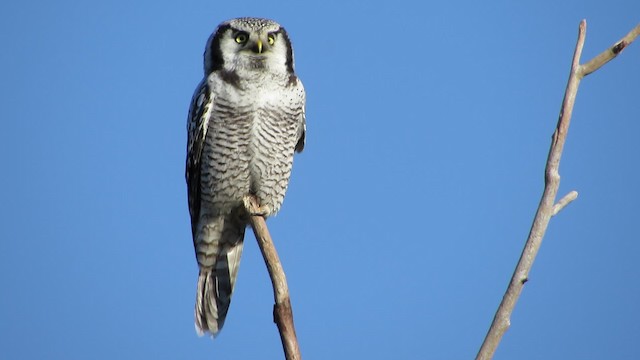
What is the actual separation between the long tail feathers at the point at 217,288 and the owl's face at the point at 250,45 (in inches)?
Result: 50.5

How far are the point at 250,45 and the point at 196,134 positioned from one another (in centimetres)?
Answer: 73

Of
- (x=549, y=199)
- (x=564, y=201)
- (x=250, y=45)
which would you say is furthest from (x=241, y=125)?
(x=549, y=199)

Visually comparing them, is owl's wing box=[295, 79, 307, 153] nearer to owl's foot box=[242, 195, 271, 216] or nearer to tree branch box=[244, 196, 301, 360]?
owl's foot box=[242, 195, 271, 216]

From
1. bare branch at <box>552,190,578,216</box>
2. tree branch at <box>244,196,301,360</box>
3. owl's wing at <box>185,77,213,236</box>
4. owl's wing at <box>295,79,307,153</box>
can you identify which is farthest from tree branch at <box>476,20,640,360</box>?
owl's wing at <box>185,77,213,236</box>

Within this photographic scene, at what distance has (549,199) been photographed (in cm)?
292

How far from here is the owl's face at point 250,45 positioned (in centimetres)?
567

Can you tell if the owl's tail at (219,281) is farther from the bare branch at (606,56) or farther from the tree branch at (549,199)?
the bare branch at (606,56)

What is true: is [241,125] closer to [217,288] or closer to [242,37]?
[242,37]

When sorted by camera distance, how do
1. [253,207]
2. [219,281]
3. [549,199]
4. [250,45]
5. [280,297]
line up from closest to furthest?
[549,199] → [280,297] → [250,45] → [253,207] → [219,281]

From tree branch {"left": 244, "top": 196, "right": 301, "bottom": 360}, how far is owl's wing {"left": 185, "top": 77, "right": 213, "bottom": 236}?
4.46ft

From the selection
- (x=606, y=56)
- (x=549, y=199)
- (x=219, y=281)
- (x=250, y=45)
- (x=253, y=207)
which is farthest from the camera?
(x=219, y=281)

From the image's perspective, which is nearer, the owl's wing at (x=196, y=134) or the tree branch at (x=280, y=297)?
the tree branch at (x=280, y=297)

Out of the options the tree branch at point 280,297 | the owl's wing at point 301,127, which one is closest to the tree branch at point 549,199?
the tree branch at point 280,297

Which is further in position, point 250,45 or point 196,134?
point 196,134
